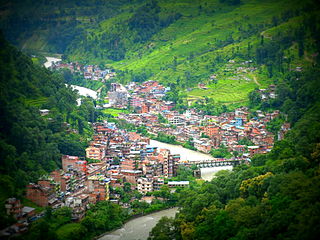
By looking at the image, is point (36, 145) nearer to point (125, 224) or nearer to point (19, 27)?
point (125, 224)

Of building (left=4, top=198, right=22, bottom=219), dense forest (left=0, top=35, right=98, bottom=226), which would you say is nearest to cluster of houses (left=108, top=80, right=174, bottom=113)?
dense forest (left=0, top=35, right=98, bottom=226)

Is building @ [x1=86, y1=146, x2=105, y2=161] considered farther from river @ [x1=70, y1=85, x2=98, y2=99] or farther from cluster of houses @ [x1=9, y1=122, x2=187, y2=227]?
river @ [x1=70, y1=85, x2=98, y2=99]

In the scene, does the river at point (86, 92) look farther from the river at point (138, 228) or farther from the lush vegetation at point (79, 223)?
the lush vegetation at point (79, 223)

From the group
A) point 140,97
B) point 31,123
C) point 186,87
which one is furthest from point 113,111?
point 31,123

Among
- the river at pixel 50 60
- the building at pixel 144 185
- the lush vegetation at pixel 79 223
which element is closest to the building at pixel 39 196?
the lush vegetation at pixel 79 223

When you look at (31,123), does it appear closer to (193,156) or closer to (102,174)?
(102,174)

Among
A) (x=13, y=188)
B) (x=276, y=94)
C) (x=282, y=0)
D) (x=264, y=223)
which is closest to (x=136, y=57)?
(x=282, y=0)
